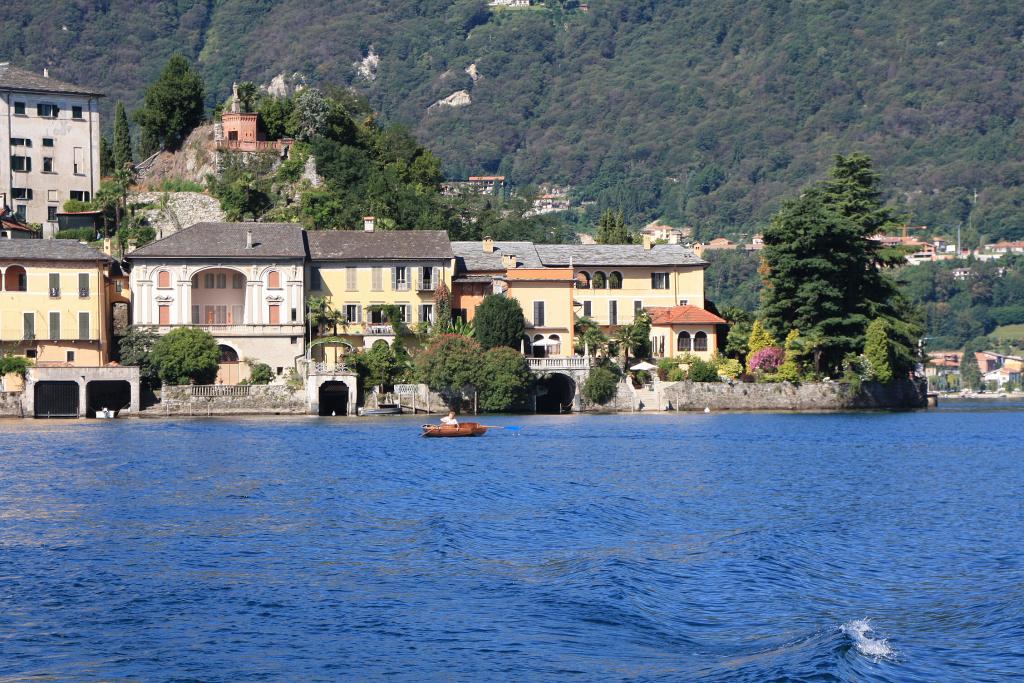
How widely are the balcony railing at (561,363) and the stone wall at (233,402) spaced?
12.4 m

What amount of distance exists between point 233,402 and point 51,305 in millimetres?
11217

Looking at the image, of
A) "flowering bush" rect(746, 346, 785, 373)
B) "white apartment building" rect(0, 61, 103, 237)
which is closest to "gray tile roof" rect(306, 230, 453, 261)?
"flowering bush" rect(746, 346, 785, 373)

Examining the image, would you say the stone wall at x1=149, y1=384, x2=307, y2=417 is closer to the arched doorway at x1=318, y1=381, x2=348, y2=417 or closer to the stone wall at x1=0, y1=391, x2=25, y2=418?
the arched doorway at x1=318, y1=381, x2=348, y2=417

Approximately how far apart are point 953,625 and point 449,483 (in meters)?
23.0

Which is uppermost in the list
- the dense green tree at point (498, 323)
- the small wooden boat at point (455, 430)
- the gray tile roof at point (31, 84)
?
the gray tile roof at point (31, 84)

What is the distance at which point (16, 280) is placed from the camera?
276 feet

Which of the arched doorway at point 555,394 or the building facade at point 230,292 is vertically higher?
the building facade at point 230,292

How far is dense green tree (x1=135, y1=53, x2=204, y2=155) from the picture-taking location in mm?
113875

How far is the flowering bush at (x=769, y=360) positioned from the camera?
Result: 89.6 metres

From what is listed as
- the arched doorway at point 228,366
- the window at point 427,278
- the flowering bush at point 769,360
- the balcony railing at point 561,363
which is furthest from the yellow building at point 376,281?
the flowering bush at point 769,360

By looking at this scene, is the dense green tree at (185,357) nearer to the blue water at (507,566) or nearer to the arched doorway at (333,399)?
the arched doorway at (333,399)

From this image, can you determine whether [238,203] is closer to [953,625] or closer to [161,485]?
[161,485]

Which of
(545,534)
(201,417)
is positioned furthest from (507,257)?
(545,534)

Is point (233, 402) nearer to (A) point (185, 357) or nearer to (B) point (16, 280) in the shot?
(A) point (185, 357)
